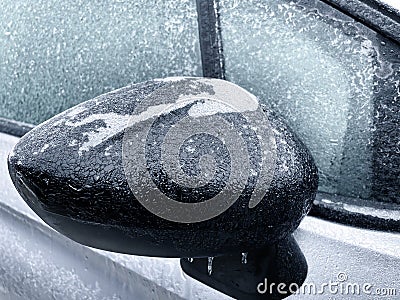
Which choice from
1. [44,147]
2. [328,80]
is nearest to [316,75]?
[328,80]

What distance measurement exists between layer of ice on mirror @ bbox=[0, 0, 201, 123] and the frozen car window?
12 centimetres

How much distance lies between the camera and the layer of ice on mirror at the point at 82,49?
136 cm

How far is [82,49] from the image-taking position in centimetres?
154

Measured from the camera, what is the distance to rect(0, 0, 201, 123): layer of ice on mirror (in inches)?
53.6

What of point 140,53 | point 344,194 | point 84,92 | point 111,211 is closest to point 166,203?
point 111,211

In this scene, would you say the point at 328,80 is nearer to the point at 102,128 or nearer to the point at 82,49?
the point at 102,128

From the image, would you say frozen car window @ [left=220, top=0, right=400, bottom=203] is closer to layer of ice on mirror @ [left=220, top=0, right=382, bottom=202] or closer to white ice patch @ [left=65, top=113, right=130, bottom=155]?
layer of ice on mirror @ [left=220, top=0, right=382, bottom=202]

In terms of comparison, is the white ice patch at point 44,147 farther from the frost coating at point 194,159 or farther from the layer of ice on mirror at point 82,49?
the layer of ice on mirror at point 82,49

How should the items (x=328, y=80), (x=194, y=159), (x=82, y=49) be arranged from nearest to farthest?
(x=194, y=159)
(x=328, y=80)
(x=82, y=49)

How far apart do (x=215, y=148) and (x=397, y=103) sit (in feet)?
1.23

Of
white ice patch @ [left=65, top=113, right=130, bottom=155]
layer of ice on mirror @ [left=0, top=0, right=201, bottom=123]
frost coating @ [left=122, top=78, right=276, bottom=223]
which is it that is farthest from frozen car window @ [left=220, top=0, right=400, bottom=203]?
white ice patch @ [left=65, top=113, right=130, bottom=155]

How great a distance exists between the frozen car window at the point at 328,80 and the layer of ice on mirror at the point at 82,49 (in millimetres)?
119

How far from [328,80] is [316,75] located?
0.02 m

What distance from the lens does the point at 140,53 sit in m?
1.40
